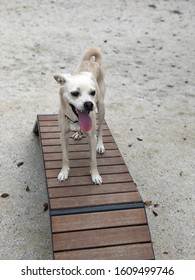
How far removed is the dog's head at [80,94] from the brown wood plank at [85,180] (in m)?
0.71

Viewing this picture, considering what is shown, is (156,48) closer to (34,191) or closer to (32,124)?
(32,124)

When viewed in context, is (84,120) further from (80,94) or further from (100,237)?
(100,237)

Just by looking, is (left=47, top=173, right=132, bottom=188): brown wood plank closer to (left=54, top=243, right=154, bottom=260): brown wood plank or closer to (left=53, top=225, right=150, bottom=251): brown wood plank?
(left=53, top=225, right=150, bottom=251): brown wood plank

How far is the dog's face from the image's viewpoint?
331 cm

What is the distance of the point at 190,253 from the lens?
367 centimetres

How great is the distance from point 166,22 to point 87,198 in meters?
8.76

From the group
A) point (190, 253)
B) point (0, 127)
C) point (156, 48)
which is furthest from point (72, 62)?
point (190, 253)

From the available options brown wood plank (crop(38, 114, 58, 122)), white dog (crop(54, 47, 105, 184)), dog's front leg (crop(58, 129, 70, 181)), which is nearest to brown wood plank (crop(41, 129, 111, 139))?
brown wood plank (crop(38, 114, 58, 122))

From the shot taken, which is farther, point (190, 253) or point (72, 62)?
point (72, 62)

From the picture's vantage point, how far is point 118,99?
663cm

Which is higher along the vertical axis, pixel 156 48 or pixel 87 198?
pixel 87 198

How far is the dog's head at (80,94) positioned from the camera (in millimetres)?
3320

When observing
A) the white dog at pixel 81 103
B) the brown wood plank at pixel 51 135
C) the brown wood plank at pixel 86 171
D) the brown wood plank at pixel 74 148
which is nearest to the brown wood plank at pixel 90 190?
the white dog at pixel 81 103

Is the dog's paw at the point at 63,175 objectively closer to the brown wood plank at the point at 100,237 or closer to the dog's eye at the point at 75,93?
the brown wood plank at the point at 100,237
